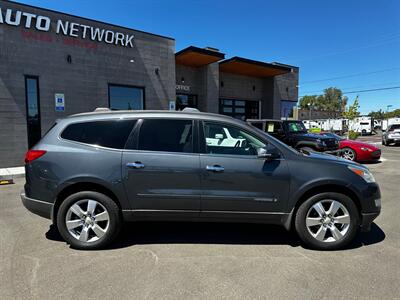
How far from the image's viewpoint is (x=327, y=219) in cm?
358

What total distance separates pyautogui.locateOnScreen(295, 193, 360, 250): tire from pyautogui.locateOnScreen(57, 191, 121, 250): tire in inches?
93.7

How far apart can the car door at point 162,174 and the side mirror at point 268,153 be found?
0.78 metres

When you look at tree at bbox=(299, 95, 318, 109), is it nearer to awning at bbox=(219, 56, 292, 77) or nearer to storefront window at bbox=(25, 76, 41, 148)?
awning at bbox=(219, 56, 292, 77)

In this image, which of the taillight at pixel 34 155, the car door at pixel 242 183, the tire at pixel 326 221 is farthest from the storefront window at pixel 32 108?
the tire at pixel 326 221

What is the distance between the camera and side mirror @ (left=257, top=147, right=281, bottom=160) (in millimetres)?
3492

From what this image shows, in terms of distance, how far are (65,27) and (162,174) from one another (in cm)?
1021

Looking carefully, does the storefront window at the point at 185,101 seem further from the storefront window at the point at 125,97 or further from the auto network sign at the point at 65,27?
the auto network sign at the point at 65,27

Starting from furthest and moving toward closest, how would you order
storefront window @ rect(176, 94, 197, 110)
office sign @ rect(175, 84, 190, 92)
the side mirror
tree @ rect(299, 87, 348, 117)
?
tree @ rect(299, 87, 348, 117) → storefront window @ rect(176, 94, 197, 110) → office sign @ rect(175, 84, 190, 92) → the side mirror

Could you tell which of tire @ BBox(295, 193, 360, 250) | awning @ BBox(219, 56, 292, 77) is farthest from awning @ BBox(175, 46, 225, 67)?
tire @ BBox(295, 193, 360, 250)

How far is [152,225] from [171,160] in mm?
1538

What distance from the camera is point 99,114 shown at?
12.7ft

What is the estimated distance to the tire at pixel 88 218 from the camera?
11.8 feet

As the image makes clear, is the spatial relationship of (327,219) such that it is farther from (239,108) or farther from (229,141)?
(239,108)

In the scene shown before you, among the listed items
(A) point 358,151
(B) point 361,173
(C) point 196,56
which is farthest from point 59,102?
(A) point 358,151
